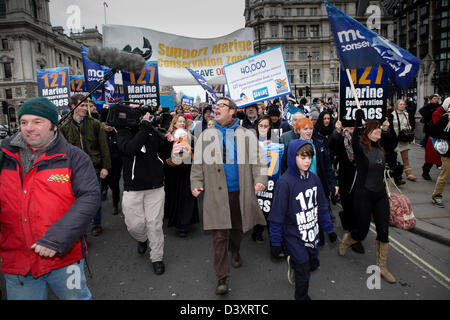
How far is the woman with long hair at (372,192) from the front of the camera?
335 centimetres

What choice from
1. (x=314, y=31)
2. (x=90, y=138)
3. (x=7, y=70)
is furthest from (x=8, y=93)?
(x=314, y=31)

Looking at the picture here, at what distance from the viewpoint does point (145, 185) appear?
361 centimetres

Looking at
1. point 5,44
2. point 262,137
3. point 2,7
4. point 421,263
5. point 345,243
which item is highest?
point 2,7

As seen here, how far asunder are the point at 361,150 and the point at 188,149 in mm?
2222

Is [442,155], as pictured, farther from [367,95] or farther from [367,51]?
[367,51]

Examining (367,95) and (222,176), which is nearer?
(222,176)

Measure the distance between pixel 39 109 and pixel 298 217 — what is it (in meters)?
2.35

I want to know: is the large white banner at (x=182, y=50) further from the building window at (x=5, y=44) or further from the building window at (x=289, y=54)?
the building window at (x=289, y=54)

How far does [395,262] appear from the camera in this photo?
372 cm

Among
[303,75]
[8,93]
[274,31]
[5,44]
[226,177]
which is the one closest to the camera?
[226,177]
